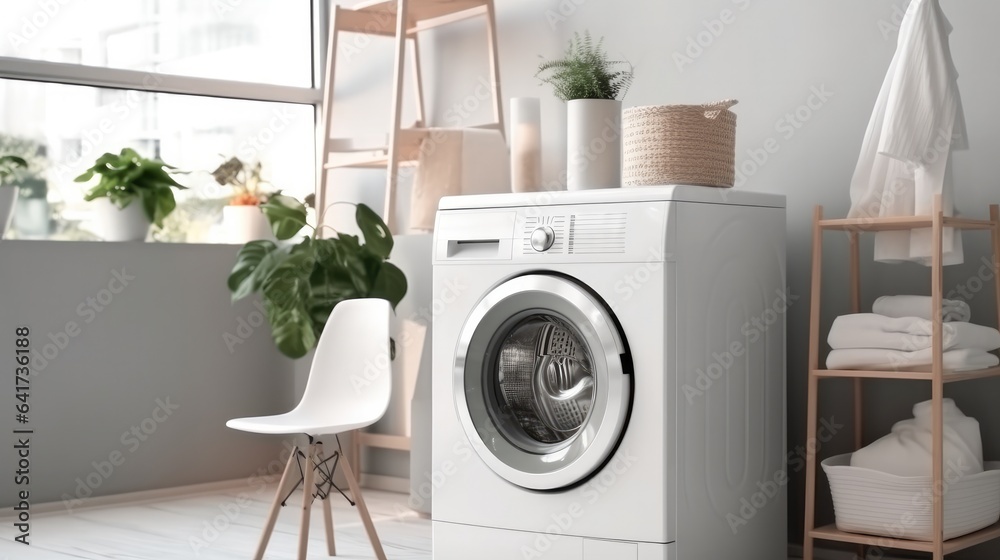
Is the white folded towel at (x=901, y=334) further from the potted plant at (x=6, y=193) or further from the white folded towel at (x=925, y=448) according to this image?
the potted plant at (x=6, y=193)

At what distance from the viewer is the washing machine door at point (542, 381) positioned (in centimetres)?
237

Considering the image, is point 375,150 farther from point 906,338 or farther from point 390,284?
point 906,338

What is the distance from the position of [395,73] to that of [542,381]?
1.56 m

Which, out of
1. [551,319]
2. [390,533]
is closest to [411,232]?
[390,533]

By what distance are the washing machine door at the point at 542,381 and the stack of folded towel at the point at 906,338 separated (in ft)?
1.72

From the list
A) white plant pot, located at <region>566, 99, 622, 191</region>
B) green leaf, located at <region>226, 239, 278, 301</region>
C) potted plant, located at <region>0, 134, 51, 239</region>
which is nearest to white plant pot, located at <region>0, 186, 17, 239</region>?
potted plant, located at <region>0, 134, 51, 239</region>

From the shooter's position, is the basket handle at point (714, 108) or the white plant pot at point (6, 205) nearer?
the basket handle at point (714, 108)

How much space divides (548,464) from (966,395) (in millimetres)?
1002

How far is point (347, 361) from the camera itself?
295 centimetres

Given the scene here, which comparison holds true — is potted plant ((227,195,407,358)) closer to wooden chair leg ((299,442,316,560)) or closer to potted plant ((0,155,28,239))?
potted plant ((0,155,28,239))

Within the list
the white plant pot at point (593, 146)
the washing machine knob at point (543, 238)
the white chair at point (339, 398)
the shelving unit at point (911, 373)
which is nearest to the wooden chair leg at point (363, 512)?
the white chair at point (339, 398)

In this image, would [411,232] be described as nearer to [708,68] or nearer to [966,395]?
[708,68]

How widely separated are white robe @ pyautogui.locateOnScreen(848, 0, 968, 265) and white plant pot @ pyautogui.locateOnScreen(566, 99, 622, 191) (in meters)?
0.62

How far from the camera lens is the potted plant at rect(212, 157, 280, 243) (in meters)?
4.14
